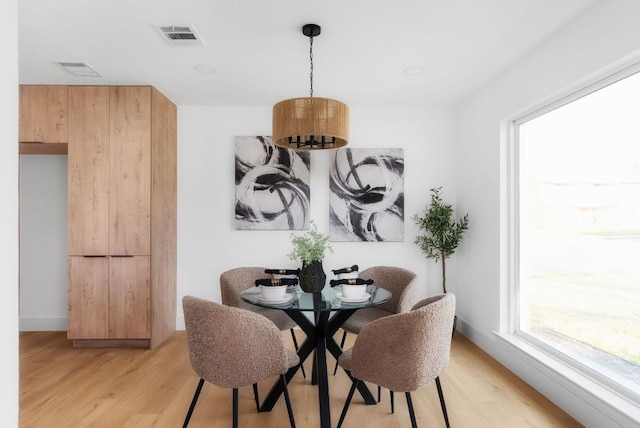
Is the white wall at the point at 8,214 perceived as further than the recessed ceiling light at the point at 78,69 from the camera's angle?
No

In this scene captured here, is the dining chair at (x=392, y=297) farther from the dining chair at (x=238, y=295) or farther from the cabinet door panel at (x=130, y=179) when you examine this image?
the cabinet door panel at (x=130, y=179)

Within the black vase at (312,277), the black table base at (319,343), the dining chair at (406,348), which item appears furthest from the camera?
the black vase at (312,277)

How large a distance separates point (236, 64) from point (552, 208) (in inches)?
112

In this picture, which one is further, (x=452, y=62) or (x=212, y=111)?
(x=212, y=111)

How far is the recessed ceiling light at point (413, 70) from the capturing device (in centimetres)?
339

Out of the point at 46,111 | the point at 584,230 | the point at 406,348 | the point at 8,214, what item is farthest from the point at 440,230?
the point at 46,111

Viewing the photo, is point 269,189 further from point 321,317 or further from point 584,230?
point 584,230

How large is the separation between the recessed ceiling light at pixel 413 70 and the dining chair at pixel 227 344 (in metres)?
2.53

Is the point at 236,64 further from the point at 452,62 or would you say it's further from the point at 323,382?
the point at 323,382

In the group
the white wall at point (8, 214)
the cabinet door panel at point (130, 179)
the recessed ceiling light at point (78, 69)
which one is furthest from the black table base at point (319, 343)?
the recessed ceiling light at point (78, 69)

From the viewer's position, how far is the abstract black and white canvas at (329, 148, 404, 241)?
450 centimetres

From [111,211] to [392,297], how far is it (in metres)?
2.86

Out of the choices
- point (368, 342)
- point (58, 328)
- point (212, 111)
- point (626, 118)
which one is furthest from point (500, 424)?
point (58, 328)

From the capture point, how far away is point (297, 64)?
3.31 metres
